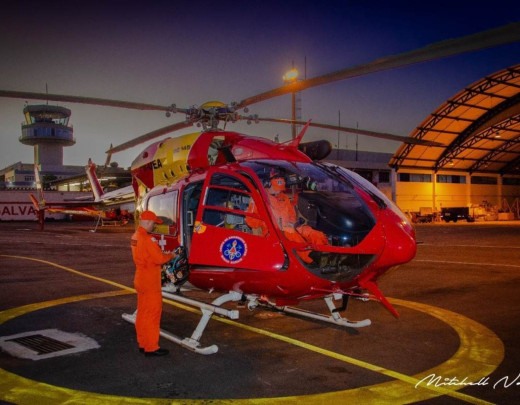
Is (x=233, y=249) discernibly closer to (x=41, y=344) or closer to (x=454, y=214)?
(x=41, y=344)

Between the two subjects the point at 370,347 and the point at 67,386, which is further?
the point at 370,347

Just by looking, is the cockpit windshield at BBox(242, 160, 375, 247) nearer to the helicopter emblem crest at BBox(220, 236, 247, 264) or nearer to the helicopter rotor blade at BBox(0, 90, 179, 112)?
the helicopter emblem crest at BBox(220, 236, 247, 264)

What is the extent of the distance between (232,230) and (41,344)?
310 cm

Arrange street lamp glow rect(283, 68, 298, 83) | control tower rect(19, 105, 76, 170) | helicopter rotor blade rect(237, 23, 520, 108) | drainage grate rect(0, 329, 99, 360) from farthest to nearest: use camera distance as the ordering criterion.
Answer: control tower rect(19, 105, 76, 170), street lamp glow rect(283, 68, 298, 83), drainage grate rect(0, 329, 99, 360), helicopter rotor blade rect(237, 23, 520, 108)

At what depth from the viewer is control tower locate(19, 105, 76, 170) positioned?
9119cm

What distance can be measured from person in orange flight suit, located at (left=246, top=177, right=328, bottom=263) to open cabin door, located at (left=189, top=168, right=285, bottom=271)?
0.17m

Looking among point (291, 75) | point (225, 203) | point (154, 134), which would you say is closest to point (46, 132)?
point (291, 75)

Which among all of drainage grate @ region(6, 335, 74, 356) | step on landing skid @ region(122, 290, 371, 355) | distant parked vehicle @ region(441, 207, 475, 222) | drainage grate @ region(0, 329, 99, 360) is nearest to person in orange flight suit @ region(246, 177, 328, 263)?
step on landing skid @ region(122, 290, 371, 355)

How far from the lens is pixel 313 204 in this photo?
689 cm

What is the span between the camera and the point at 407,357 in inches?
221

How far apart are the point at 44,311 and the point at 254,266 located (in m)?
4.75

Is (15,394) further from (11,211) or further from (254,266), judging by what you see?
(11,211)

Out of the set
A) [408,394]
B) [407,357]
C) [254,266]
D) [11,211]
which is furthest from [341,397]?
[11,211]

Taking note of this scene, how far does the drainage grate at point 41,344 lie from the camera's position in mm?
6137
